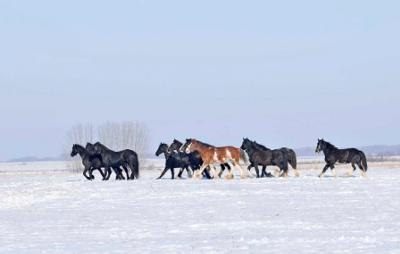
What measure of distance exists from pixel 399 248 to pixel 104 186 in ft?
48.9

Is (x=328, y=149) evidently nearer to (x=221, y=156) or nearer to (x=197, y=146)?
(x=221, y=156)

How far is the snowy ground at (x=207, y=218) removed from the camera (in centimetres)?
1167

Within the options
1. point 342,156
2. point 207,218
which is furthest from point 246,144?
point 207,218

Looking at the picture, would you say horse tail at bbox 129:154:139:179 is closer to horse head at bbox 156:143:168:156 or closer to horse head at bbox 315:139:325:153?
horse head at bbox 156:143:168:156

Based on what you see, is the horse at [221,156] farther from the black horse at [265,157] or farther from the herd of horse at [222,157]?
the black horse at [265,157]

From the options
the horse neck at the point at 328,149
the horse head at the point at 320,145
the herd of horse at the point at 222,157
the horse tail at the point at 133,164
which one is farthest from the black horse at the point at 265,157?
the horse tail at the point at 133,164

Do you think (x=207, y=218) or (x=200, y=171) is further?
(x=200, y=171)

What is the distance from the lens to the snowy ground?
1167 cm

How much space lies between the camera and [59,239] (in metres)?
12.9

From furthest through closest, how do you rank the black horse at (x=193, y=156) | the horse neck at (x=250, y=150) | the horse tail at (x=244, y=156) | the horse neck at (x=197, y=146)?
the black horse at (x=193, y=156) → the horse neck at (x=250, y=150) → the horse neck at (x=197, y=146) → the horse tail at (x=244, y=156)

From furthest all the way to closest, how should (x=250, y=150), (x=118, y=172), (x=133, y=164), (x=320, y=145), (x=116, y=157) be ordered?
(x=118, y=172) < (x=133, y=164) < (x=116, y=157) < (x=320, y=145) < (x=250, y=150)

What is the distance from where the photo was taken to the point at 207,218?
51.0 feet

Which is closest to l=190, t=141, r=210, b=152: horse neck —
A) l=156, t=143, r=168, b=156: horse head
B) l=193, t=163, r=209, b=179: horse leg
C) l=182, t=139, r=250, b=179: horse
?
l=182, t=139, r=250, b=179: horse

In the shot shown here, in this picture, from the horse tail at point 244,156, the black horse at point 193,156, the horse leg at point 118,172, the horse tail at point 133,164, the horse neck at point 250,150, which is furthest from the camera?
the horse leg at point 118,172
